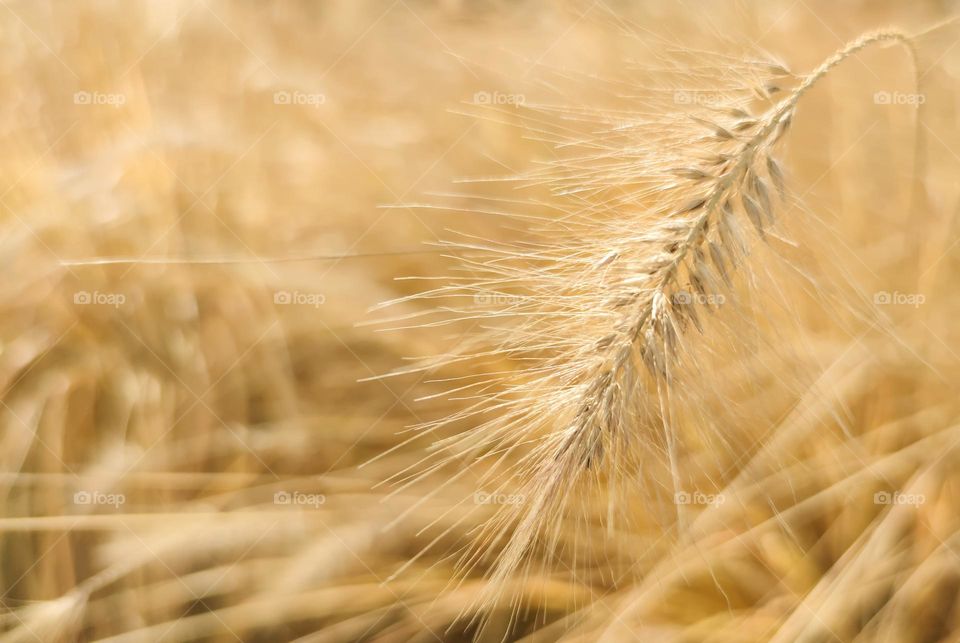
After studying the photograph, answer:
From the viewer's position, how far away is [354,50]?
727 millimetres

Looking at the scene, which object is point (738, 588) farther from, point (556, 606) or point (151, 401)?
point (151, 401)

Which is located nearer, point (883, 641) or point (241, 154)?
point (883, 641)

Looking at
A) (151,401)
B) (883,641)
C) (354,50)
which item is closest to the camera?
(883,641)

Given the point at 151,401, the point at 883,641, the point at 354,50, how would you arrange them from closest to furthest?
1. the point at 883,641
2. the point at 151,401
3. the point at 354,50

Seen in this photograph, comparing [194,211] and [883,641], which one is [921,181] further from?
[194,211]

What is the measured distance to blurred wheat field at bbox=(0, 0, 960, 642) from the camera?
0.49 meters

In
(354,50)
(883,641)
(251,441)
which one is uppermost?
(354,50)

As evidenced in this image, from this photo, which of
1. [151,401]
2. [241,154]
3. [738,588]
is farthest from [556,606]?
[241,154]

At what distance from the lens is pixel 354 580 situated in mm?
540

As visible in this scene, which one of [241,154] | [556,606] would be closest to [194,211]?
[241,154]

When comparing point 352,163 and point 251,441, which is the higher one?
point 352,163

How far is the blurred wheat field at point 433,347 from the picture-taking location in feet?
1.61

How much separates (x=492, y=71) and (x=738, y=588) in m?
0.60

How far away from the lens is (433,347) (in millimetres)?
595
